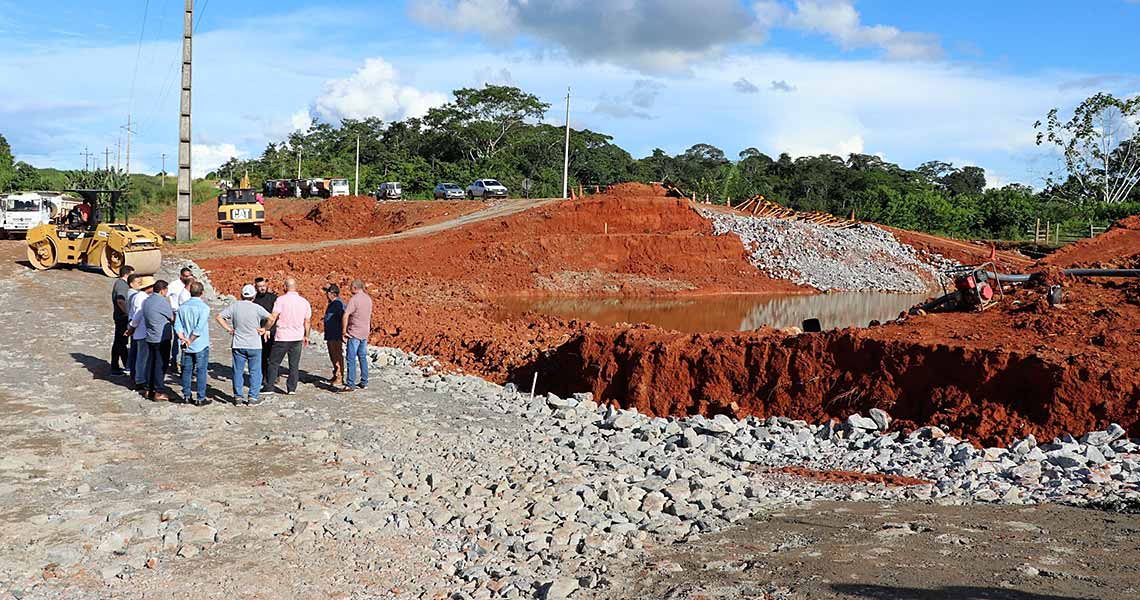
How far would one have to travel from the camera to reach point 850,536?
7.73 m

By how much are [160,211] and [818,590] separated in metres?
56.9

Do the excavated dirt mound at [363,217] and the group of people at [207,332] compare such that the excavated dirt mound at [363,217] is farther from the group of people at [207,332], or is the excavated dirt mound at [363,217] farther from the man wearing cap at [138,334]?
the man wearing cap at [138,334]

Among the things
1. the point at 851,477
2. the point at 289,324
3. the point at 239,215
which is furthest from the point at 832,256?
the point at 289,324

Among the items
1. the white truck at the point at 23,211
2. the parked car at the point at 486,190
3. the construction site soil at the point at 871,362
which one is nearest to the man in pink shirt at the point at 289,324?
the construction site soil at the point at 871,362

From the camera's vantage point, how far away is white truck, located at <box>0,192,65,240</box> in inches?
1323

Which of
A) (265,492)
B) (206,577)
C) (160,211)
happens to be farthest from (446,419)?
(160,211)

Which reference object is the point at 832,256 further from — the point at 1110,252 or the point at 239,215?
the point at 239,215

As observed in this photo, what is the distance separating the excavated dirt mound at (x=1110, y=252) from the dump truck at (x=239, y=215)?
27.4 metres

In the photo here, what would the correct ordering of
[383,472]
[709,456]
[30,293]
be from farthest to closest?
1. [30,293]
2. [709,456]
3. [383,472]

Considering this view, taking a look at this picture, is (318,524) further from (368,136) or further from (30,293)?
(368,136)

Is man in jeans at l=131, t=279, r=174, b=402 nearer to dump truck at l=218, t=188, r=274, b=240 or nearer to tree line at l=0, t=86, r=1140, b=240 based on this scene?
dump truck at l=218, t=188, r=274, b=240

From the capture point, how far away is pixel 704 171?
8294cm

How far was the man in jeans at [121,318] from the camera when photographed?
43.3ft

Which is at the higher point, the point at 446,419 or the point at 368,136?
the point at 368,136
